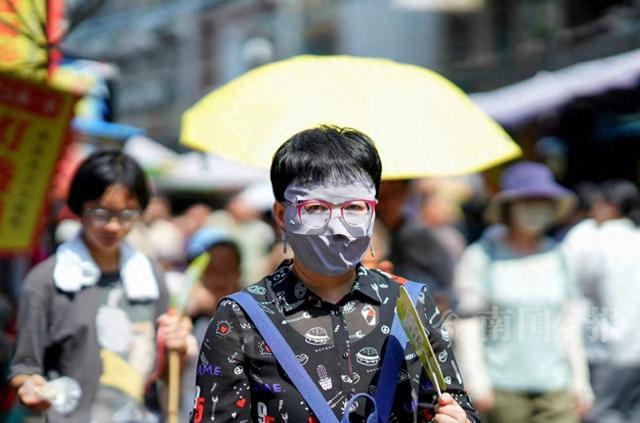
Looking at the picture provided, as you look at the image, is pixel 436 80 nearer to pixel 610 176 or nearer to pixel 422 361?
pixel 422 361

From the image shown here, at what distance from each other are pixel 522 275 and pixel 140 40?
26516 millimetres

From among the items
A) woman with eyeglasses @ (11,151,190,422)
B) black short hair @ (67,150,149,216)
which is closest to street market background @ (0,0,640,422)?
black short hair @ (67,150,149,216)

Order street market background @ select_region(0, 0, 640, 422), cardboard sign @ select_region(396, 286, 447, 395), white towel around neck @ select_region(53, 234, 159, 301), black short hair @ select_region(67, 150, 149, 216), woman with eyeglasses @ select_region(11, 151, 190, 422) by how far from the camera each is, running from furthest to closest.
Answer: street market background @ select_region(0, 0, 640, 422)
black short hair @ select_region(67, 150, 149, 216)
white towel around neck @ select_region(53, 234, 159, 301)
woman with eyeglasses @ select_region(11, 151, 190, 422)
cardboard sign @ select_region(396, 286, 447, 395)

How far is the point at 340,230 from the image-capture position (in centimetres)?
308

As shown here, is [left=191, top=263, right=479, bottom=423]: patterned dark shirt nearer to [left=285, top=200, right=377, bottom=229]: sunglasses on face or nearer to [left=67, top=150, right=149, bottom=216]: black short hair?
[left=285, top=200, right=377, bottom=229]: sunglasses on face

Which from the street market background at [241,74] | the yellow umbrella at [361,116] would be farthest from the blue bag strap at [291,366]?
the street market background at [241,74]

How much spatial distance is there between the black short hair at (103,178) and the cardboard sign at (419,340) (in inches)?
85.3

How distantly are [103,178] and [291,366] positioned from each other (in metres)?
2.14

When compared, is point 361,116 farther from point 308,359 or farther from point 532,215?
point 532,215

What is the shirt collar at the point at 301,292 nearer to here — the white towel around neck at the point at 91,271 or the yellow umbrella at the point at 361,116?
the yellow umbrella at the point at 361,116

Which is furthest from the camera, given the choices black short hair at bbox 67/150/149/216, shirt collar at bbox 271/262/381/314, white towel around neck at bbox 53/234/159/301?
black short hair at bbox 67/150/149/216

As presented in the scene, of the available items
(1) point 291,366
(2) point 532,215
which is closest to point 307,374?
(1) point 291,366

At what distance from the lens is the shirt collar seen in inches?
121

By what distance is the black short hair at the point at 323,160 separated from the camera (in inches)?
121
